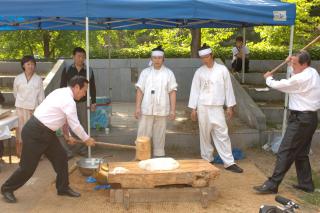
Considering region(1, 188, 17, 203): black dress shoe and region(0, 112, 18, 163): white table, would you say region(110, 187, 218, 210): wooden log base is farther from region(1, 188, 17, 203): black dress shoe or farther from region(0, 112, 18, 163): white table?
region(0, 112, 18, 163): white table

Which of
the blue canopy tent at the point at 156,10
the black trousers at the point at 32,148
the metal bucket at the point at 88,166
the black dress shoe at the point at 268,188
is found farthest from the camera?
the metal bucket at the point at 88,166

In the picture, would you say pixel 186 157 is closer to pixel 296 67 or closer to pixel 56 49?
pixel 296 67

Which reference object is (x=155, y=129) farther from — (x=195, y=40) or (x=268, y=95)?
(x=195, y=40)

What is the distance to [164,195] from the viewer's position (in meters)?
4.76

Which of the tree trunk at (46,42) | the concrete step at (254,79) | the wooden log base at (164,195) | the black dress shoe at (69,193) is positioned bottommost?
the black dress shoe at (69,193)

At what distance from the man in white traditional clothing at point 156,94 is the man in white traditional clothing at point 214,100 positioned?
1.16 ft

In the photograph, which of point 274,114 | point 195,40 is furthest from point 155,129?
point 195,40

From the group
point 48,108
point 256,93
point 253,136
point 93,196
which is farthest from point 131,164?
point 256,93

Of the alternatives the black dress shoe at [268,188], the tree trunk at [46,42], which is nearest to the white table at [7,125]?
the black dress shoe at [268,188]

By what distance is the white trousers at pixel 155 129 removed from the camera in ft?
19.9

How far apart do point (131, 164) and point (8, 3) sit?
2.63m

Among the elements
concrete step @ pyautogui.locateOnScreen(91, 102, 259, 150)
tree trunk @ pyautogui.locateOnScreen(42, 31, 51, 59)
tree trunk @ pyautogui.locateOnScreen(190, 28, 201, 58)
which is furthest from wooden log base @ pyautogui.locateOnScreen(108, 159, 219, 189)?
tree trunk @ pyautogui.locateOnScreen(42, 31, 51, 59)

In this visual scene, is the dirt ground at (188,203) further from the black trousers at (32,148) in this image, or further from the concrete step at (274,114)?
the concrete step at (274,114)

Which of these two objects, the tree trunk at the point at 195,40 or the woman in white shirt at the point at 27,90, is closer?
the woman in white shirt at the point at 27,90
